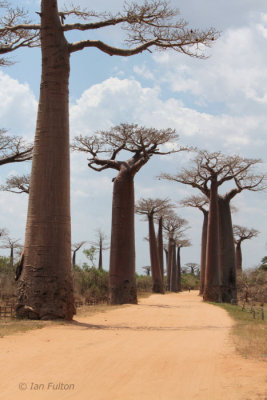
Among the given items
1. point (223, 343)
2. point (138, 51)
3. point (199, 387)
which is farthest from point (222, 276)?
point (199, 387)

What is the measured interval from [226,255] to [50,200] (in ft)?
40.5

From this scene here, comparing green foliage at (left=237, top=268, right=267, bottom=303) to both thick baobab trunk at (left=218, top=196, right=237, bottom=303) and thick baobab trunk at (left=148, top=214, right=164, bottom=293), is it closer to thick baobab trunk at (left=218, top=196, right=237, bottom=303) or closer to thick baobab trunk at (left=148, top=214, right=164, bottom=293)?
thick baobab trunk at (left=218, top=196, right=237, bottom=303)

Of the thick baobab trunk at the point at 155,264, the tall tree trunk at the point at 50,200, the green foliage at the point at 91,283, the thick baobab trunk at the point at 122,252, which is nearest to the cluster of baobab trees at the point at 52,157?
the tall tree trunk at the point at 50,200

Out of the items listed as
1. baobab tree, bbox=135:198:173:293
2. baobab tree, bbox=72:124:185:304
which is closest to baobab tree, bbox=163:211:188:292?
baobab tree, bbox=135:198:173:293

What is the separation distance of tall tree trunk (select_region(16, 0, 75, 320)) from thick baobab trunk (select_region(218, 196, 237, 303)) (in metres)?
11.7

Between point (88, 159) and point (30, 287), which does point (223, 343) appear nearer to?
point (30, 287)

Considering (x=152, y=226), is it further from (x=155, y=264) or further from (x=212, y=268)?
(x=212, y=268)

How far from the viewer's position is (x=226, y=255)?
17.7 metres

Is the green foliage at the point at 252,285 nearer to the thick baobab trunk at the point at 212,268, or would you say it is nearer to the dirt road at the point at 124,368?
the thick baobab trunk at the point at 212,268

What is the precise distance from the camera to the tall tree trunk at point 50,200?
21.4 feet

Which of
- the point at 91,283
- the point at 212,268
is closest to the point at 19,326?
the point at 212,268

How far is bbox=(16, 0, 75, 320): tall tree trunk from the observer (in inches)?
257

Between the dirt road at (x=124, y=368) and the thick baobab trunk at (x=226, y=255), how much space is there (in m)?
12.6

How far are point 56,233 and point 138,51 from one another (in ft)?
13.5
